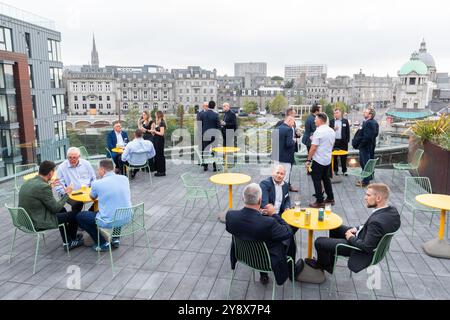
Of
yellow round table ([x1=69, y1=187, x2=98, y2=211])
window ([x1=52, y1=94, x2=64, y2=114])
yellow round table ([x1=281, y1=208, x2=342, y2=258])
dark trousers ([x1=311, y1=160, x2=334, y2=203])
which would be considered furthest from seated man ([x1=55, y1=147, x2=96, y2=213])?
window ([x1=52, y1=94, x2=64, y2=114])

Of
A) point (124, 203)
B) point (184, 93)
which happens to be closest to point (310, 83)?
point (184, 93)

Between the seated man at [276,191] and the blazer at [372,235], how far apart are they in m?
→ 1.21

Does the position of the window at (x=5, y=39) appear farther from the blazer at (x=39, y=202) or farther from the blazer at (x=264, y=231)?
the blazer at (x=264, y=231)

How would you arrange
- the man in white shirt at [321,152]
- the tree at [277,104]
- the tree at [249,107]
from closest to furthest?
the man in white shirt at [321,152]
the tree at [249,107]
the tree at [277,104]

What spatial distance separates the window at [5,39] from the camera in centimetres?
2619

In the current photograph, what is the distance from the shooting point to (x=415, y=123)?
10.2m

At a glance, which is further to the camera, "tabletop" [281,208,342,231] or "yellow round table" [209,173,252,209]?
"yellow round table" [209,173,252,209]

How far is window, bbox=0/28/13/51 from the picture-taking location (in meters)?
26.2

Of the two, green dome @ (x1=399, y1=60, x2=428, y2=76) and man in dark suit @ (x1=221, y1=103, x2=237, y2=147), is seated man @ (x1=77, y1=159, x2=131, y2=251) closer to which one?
man in dark suit @ (x1=221, y1=103, x2=237, y2=147)

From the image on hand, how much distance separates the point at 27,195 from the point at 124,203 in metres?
1.32

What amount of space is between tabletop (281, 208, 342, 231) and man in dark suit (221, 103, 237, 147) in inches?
247

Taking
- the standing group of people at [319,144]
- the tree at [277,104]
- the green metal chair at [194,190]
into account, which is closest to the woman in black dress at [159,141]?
the green metal chair at [194,190]

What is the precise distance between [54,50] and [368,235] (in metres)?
36.3
